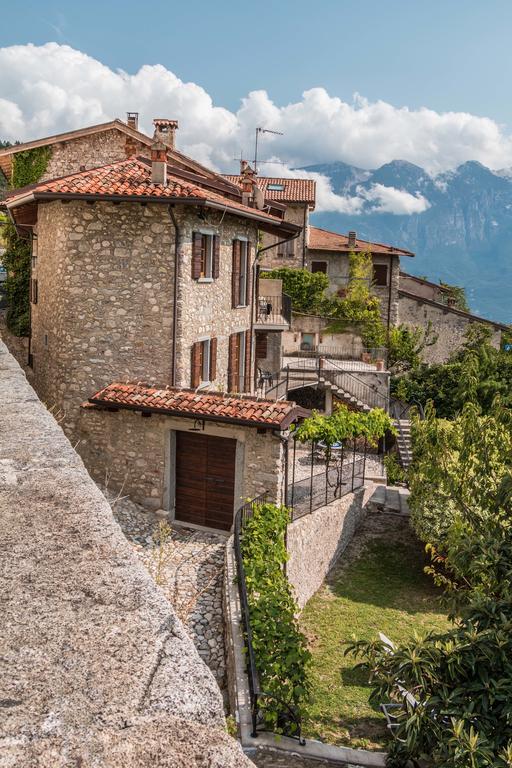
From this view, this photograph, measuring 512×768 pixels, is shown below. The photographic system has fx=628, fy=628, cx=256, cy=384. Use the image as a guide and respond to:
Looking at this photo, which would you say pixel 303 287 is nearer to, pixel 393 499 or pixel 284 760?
pixel 393 499

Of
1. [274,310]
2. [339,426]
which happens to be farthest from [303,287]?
[339,426]

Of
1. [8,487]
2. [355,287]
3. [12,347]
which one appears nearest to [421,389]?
[355,287]

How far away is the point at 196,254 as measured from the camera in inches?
629

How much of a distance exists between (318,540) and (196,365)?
574 centimetres

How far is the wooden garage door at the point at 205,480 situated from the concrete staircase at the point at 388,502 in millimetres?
9001

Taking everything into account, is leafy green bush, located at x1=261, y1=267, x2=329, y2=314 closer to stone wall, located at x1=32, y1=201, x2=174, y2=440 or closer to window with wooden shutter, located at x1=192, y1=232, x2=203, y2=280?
window with wooden shutter, located at x1=192, y1=232, x2=203, y2=280

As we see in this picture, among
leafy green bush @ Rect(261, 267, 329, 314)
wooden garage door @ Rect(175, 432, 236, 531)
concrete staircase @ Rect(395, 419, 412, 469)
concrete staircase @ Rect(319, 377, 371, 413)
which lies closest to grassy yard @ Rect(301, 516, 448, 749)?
wooden garage door @ Rect(175, 432, 236, 531)

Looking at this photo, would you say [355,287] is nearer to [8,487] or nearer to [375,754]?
[375,754]

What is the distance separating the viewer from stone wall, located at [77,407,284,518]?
46.0 ft

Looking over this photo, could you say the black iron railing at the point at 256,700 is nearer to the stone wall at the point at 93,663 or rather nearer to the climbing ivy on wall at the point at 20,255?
the stone wall at the point at 93,663

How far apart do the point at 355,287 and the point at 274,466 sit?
982 inches

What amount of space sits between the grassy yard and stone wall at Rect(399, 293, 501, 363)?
1919cm

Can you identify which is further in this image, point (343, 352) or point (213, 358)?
point (343, 352)

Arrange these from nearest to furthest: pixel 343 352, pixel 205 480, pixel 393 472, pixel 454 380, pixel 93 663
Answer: pixel 93 663 < pixel 205 480 < pixel 393 472 < pixel 454 380 < pixel 343 352
